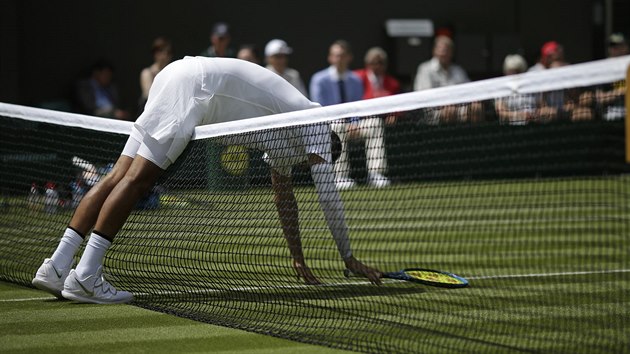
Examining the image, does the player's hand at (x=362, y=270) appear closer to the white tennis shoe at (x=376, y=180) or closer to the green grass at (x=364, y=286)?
the green grass at (x=364, y=286)

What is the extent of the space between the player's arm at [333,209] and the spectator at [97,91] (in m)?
10.9

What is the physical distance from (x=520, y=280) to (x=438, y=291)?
0.73 meters

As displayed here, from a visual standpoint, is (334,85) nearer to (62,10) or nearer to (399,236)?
(62,10)

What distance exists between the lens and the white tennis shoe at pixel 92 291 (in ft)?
19.6

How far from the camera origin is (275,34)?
63.5 feet

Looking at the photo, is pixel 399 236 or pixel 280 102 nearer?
pixel 280 102

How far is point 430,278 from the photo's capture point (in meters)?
6.47

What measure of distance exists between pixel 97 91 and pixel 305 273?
36.8 feet

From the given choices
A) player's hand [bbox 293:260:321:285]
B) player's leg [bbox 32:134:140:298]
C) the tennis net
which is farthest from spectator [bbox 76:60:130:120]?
player's hand [bbox 293:260:321:285]

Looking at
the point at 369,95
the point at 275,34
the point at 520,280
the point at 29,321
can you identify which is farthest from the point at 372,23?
the point at 29,321

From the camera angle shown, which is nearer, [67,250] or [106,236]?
[106,236]

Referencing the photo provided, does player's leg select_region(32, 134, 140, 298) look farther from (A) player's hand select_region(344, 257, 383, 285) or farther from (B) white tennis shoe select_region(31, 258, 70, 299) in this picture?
(A) player's hand select_region(344, 257, 383, 285)

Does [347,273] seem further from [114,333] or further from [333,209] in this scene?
[114,333]

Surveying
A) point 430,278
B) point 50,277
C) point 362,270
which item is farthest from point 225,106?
point 430,278
